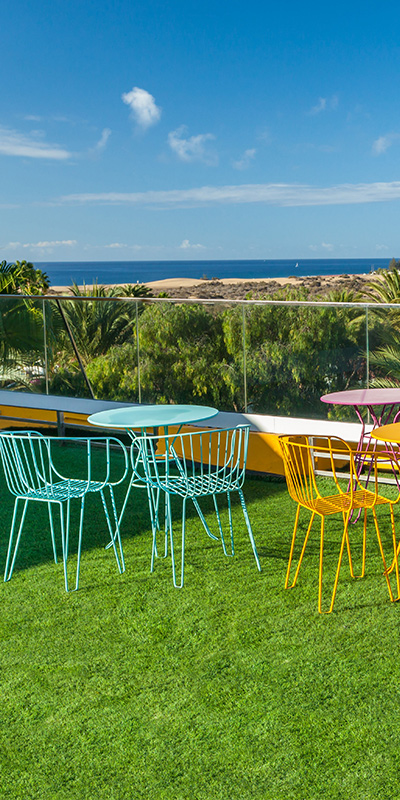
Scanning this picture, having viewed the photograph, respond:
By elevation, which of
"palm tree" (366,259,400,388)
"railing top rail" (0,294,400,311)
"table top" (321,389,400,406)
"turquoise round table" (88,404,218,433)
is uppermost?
"railing top rail" (0,294,400,311)

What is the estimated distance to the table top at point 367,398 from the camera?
4.82m

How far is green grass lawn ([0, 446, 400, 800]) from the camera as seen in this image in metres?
2.49

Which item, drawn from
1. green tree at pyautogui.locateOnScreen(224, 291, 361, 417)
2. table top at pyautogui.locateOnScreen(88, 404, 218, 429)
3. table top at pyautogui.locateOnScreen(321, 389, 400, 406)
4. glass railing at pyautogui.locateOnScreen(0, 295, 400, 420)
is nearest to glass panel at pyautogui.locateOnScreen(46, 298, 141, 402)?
glass railing at pyautogui.locateOnScreen(0, 295, 400, 420)

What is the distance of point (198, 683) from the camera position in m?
3.07

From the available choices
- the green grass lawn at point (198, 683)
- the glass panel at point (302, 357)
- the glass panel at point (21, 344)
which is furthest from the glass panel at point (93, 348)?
the green grass lawn at point (198, 683)

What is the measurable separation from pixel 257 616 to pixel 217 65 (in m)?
61.4

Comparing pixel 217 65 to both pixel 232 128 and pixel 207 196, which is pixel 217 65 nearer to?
pixel 232 128

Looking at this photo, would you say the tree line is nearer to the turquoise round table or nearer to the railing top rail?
the railing top rail

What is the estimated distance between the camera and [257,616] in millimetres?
3633

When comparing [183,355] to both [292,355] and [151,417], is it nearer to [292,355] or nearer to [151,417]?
[292,355]

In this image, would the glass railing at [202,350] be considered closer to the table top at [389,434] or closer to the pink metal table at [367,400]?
the pink metal table at [367,400]

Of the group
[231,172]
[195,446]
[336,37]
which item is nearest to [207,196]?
[231,172]

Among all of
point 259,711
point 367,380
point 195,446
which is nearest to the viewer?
point 259,711

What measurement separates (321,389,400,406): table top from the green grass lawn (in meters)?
0.92
